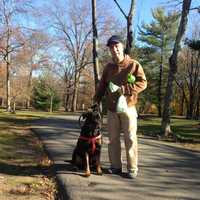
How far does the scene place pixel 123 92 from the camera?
21.6 ft

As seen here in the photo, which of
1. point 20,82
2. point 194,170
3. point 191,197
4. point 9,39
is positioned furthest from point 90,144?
point 20,82

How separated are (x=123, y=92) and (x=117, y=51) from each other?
0.64 metres

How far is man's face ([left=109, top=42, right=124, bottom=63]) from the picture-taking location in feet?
21.4

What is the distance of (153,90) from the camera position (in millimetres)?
52562

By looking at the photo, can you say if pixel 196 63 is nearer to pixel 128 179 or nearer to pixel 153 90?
pixel 153 90

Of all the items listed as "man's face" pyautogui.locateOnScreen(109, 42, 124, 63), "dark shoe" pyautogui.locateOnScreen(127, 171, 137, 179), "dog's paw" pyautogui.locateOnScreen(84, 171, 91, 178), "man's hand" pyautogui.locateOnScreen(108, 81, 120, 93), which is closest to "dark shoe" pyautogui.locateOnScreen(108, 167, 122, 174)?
"dark shoe" pyautogui.locateOnScreen(127, 171, 137, 179)

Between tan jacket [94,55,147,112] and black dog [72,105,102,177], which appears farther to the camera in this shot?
black dog [72,105,102,177]

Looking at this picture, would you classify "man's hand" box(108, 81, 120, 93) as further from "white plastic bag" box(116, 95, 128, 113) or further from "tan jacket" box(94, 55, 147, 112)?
"white plastic bag" box(116, 95, 128, 113)

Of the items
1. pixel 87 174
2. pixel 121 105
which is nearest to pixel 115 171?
pixel 87 174

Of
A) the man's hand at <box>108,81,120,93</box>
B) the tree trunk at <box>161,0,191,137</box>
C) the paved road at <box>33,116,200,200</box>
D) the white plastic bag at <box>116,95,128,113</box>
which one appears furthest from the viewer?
the tree trunk at <box>161,0,191,137</box>

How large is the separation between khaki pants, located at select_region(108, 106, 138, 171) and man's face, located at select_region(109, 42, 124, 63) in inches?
31.4

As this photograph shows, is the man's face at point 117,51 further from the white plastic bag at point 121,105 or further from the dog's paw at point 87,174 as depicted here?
the dog's paw at point 87,174

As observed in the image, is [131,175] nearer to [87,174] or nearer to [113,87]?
[87,174]

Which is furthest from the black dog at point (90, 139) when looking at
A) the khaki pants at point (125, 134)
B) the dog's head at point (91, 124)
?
the khaki pants at point (125, 134)
